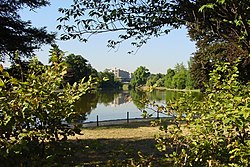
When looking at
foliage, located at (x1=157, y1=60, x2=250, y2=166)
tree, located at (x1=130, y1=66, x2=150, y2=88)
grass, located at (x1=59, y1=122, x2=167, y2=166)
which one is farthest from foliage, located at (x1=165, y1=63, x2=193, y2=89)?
grass, located at (x1=59, y1=122, x2=167, y2=166)

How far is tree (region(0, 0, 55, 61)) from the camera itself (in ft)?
33.5

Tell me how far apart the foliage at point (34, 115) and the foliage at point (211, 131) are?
1048 millimetres

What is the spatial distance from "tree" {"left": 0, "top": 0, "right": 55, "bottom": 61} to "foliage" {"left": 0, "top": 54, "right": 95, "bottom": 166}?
26.5 ft

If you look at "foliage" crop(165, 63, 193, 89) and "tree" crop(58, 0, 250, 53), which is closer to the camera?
"tree" crop(58, 0, 250, 53)

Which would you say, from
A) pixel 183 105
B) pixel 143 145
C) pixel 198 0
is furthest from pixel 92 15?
pixel 143 145

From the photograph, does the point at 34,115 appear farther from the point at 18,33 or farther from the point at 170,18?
the point at 18,33

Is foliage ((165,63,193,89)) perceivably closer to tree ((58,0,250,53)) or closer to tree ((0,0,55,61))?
tree ((58,0,250,53))

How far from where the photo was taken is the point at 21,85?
2.16 m

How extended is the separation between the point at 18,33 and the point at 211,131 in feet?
29.6

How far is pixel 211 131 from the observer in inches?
120

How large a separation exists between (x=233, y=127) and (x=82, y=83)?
55.1 inches

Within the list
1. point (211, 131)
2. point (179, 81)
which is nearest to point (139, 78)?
point (211, 131)

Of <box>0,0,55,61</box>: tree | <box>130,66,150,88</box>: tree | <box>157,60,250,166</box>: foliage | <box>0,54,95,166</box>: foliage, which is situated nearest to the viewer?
<box>0,54,95,166</box>: foliage

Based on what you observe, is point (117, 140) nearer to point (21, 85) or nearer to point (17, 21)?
point (17, 21)
